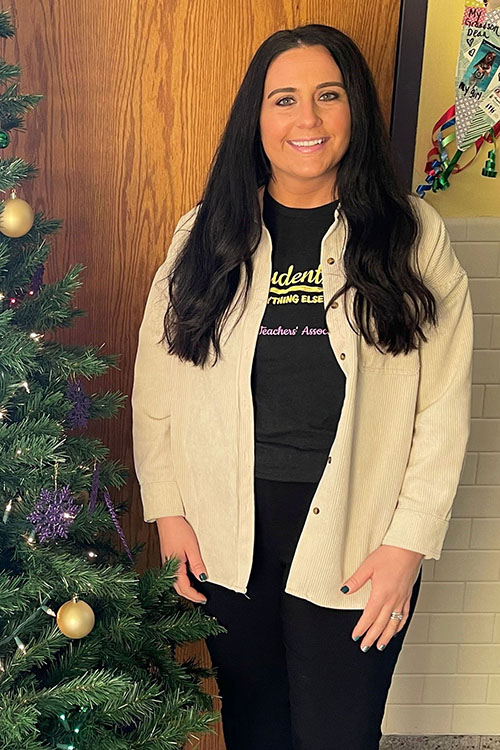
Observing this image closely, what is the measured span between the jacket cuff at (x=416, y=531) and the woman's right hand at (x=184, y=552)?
377 millimetres

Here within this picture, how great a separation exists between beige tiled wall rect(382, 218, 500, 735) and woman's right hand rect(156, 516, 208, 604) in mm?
728

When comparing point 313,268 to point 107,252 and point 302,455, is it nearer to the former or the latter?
point 302,455

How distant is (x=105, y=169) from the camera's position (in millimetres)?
1879

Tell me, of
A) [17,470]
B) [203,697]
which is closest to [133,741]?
[203,697]

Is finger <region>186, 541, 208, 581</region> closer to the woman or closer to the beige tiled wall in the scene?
the woman

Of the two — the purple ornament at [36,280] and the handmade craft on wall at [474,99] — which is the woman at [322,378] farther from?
the handmade craft on wall at [474,99]

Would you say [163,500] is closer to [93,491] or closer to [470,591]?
[93,491]

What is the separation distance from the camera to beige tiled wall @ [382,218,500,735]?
1905 millimetres

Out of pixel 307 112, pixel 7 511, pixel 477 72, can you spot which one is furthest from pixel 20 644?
pixel 477 72

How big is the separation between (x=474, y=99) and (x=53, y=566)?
1298mm

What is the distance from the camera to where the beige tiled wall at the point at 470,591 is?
1.91 meters

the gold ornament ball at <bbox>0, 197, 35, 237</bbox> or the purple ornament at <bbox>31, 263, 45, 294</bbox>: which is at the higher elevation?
the gold ornament ball at <bbox>0, 197, 35, 237</bbox>

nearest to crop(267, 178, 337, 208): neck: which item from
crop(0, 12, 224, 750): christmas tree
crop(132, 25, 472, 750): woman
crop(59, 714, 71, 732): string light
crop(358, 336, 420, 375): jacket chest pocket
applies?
crop(132, 25, 472, 750): woman

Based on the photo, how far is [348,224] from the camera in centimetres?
143
